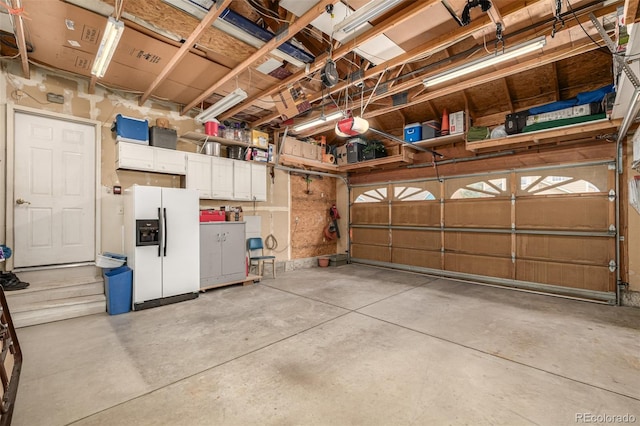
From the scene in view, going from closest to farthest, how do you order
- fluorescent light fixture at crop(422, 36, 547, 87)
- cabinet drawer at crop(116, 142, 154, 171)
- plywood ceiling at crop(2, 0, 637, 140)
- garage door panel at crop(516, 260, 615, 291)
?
plywood ceiling at crop(2, 0, 637, 140), fluorescent light fixture at crop(422, 36, 547, 87), cabinet drawer at crop(116, 142, 154, 171), garage door panel at crop(516, 260, 615, 291)

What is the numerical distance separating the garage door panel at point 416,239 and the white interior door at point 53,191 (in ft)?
21.0

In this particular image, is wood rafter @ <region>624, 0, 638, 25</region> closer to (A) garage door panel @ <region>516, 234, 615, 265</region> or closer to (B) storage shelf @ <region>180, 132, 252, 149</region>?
(A) garage door panel @ <region>516, 234, 615, 265</region>

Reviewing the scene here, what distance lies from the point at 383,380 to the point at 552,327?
2699 millimetres

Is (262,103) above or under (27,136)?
above

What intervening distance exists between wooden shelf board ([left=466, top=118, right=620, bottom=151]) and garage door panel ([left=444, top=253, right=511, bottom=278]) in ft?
7.53

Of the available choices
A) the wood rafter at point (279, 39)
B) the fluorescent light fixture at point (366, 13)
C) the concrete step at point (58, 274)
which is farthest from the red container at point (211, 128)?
the fluorescent light fixture at point (366, 13)

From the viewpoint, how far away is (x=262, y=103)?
526 cm

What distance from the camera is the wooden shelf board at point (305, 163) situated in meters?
6.86

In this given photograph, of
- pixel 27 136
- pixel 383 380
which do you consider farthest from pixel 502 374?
pixel 27 136

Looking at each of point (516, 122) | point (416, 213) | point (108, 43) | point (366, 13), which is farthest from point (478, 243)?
point (108, 43)

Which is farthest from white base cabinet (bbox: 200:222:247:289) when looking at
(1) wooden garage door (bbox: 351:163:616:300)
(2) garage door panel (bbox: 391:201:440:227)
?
(2) garage door panel (bbox: 391:201:440:227)

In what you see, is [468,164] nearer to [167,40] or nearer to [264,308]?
[264,308]

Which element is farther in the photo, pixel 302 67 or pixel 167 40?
pixel 302 67

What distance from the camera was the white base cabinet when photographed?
16.7 feet
